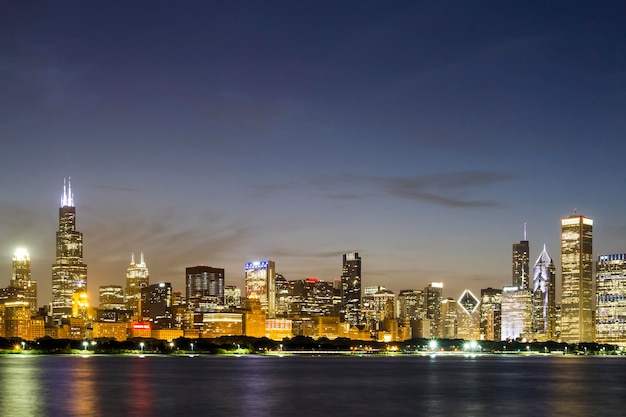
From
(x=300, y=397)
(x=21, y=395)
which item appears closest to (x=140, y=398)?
(x=21, y=395)

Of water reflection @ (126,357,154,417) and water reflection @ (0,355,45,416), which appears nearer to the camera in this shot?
water reflection @ (126,357,154,417)

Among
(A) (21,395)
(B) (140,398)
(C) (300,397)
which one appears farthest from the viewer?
(C) (300,397)

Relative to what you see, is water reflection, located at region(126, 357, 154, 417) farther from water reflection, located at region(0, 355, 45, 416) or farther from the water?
water reflection, located at region(0, 355, 45, 416)

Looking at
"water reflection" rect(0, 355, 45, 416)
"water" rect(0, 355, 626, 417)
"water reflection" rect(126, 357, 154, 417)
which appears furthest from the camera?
"water" rect(0, 355, 626, 417)

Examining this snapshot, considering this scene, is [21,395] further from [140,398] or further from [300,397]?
[300,397]

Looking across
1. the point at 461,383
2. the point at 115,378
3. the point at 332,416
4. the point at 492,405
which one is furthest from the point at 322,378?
the point at 332,416

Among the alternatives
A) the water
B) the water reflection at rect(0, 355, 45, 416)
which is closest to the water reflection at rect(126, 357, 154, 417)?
the water

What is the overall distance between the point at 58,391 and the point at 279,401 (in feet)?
91.8

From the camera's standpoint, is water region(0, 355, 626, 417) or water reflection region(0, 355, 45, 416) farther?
water region(0, 355, 626, 417)

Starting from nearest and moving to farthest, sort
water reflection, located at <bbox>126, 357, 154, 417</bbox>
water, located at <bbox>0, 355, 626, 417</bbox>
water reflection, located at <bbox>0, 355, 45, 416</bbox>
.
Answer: water reflection, located at <bbox>126, 357, 154, 417</bbox>
water reflection, located at <bbox>0, 355, 45, 416</bbox>
water, located at <bbox>0, 355, 626, 417</bbox>

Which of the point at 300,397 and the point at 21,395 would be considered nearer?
the point at 21,395

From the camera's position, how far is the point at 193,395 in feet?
338

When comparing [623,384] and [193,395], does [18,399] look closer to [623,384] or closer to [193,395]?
[193,395]

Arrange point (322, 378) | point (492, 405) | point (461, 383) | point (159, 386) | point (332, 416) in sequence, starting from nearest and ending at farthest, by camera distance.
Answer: point (332, 416) < point (492, 405) < point (159, 386) < point (461, 383) < point (322, 378)
